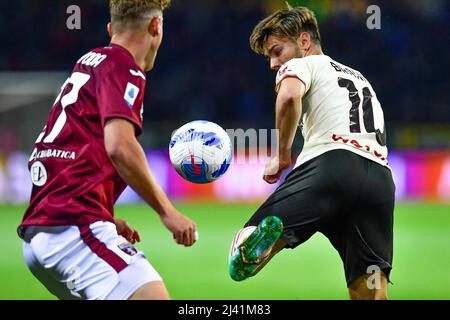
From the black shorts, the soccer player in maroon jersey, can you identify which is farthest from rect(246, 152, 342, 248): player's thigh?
the soccer player in maroon jersey

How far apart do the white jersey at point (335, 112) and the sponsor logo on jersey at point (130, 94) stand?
1401mm

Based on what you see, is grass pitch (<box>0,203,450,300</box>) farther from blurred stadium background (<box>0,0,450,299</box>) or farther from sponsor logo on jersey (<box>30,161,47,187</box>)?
sponsor logo on jersey (<box>30,161,47,187</box>)

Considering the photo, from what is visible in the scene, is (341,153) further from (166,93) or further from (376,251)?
(166,93)

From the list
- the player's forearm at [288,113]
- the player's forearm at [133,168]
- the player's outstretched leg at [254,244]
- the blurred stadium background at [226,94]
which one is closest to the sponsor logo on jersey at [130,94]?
the player's forearm at [133,168]

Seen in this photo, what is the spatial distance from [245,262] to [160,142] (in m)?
12.1

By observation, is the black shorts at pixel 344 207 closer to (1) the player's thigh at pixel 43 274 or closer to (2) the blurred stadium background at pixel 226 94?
(1) the player's thigh at pixel 43 274

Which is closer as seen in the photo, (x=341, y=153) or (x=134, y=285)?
(x=134, y=285)

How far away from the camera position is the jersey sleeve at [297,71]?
16.2ft

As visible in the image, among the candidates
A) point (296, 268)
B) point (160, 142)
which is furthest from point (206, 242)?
point (160, 142)

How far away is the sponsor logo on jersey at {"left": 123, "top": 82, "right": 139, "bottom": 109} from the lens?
3.71 metres

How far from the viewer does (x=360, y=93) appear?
5.13 m

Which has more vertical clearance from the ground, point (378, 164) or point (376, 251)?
point (378, 164)

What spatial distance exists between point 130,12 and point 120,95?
57 cm

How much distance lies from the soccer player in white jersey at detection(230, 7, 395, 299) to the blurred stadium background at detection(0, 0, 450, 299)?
212 inches
